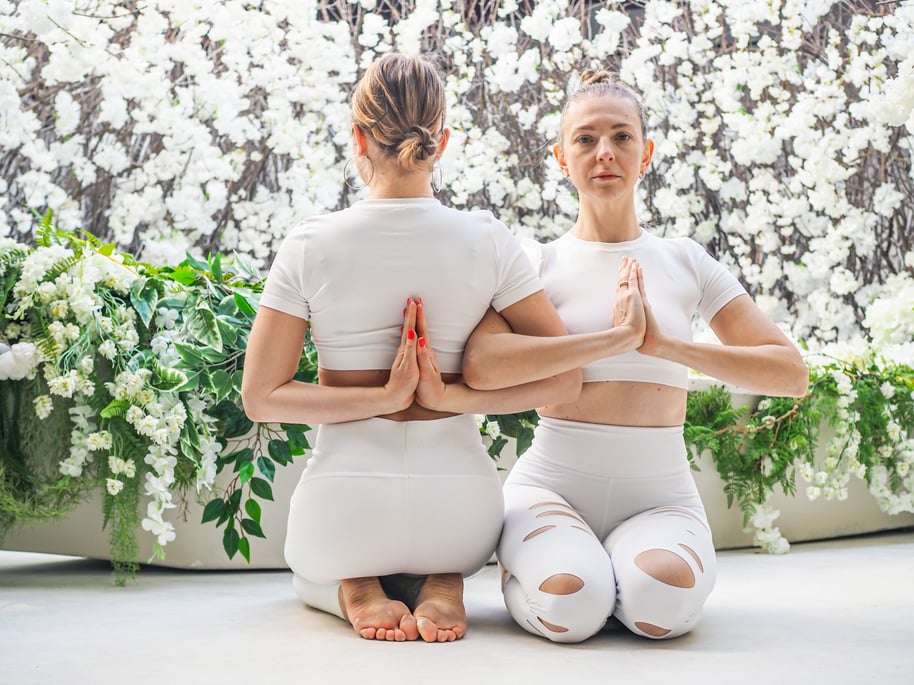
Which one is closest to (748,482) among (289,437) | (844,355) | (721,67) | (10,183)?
(844,355)

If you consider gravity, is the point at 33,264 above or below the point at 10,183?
below

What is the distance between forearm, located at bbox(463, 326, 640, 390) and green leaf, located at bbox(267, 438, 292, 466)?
0.83 m

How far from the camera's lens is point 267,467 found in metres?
2.47

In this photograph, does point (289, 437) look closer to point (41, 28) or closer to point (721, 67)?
point (41, 28)

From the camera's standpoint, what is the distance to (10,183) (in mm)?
4230

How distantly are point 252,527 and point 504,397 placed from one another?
92 centimetres

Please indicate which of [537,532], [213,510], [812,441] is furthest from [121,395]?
[812,441]

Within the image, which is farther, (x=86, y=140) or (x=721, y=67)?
(x=721, y=67)

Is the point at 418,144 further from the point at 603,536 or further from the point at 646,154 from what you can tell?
the point at 603,536

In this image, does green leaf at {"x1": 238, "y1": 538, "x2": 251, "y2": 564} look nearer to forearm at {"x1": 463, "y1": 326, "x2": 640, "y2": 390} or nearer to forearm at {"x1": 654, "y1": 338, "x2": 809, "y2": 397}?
forearm at {"x1": 463, "y1": 326, "x2": 640, "y2": 390}

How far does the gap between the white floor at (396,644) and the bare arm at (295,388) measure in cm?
39

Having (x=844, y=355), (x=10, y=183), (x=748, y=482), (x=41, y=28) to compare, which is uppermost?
(x=41, y=28)

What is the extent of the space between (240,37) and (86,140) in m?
0.78

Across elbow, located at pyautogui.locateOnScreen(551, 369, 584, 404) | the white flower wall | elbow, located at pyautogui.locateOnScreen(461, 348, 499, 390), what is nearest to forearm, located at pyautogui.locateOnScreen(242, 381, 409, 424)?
elbow, located at pyautogui.locateOnScreen(461, 348, 499, 390)
